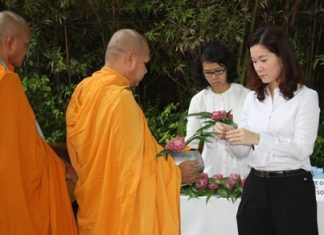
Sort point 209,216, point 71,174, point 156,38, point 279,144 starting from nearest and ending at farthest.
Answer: point 279,144, point 71,174, point 209,216, point 156,38

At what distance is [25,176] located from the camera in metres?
2.13

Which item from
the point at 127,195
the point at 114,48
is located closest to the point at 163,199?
the point at 127,195

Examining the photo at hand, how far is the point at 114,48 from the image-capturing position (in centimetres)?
224

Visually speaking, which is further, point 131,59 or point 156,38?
point 156,38

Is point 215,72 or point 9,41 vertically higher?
point 9,41

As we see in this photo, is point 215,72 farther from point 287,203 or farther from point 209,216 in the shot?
point 287,203

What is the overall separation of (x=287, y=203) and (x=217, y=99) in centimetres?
113

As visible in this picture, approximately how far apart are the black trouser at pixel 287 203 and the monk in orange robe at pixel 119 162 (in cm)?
34

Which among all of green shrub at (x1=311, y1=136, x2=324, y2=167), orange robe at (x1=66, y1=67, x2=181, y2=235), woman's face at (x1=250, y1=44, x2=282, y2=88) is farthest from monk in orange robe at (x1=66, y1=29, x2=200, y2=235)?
green shrub at (x1=311, y1=136, x2=324, y2=167)

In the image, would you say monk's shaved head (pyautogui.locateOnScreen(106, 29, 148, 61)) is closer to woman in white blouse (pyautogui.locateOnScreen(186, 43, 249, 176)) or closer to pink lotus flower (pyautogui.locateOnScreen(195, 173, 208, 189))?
pink lotus flower (pyautogui.locateOnScreen(195, 173, 208, 189))

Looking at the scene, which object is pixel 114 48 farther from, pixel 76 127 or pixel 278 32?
pixel 278 32

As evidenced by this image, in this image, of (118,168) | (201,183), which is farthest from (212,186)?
(118,168)

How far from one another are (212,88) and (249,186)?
109 cm

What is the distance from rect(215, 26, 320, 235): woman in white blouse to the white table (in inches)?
13.3
